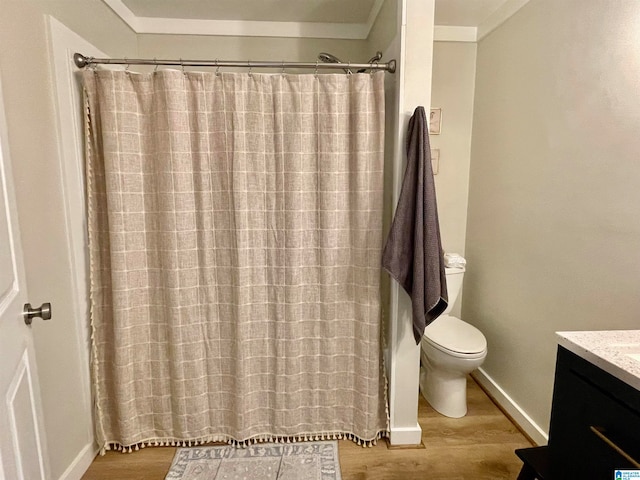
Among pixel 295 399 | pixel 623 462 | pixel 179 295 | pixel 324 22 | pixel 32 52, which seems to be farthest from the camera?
pixel 324 22

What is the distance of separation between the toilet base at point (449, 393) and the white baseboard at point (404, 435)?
1.09ft

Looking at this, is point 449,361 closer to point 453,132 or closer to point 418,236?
point 418,236

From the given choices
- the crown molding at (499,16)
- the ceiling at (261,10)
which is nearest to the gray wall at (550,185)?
the crown molding at (499,16)

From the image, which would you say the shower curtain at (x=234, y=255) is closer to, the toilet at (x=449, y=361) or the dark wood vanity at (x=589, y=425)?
the toilet at (x=449, y=361)

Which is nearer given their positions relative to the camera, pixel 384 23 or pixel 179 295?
pixel 179 295

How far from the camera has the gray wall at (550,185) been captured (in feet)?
4.76

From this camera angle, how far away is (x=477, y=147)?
2535 mm

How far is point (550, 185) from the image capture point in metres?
1.83

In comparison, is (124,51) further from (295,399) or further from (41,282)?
(295,399)

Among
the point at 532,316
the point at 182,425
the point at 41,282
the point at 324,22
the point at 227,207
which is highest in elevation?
the point at 324,22

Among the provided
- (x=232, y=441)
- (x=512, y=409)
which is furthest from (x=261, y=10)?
(x=512, y=409)

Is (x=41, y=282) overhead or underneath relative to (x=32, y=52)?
underneath

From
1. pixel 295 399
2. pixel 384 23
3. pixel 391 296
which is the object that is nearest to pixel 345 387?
pixel 295 399

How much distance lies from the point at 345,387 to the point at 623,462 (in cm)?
126
